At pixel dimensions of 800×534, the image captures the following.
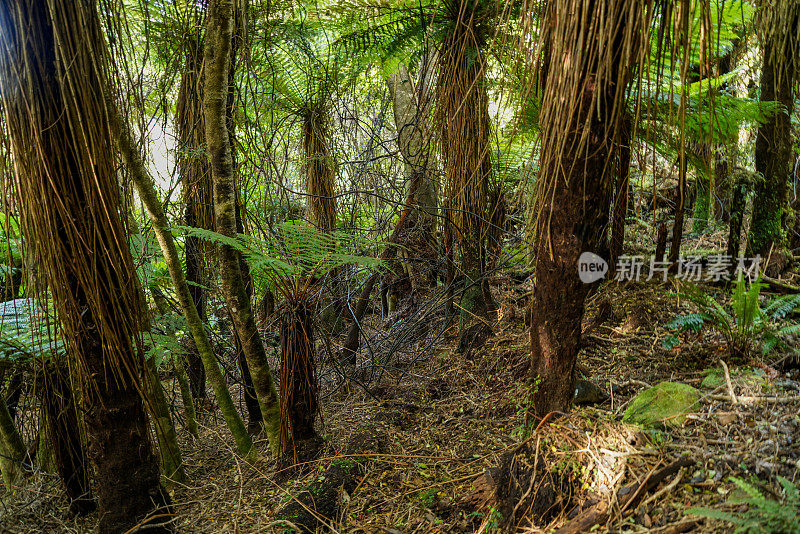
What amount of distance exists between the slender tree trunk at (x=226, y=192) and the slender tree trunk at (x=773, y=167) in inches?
114

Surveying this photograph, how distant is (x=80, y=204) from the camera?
1574 millimetres

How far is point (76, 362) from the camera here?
64.2 inches

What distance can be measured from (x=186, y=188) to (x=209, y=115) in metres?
1.08

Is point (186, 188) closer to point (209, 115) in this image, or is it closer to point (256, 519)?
point (209, 115)

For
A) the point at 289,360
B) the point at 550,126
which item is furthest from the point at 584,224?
the point at 289,360

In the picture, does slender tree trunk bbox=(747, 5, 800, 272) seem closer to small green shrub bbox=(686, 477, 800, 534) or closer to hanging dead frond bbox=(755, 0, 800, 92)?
hanging dead frond bbox=(755, 0, 800, 92)

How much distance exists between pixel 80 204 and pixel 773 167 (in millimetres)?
3757

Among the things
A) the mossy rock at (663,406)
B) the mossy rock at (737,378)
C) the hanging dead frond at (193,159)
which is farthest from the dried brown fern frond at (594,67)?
the hanging dead frond at (193,159)

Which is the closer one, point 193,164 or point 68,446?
point 68,446

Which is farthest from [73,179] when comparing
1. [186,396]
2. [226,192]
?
[186,396]

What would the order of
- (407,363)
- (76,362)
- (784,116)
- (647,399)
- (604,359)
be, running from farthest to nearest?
(407,363)
(784,116)
(604,359)
(647,399)
(76,362)

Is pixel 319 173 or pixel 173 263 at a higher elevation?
pixel 319 173

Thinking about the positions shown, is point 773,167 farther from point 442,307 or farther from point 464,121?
point 442,307

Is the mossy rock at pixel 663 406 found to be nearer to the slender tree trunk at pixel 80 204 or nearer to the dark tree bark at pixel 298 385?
the dark tree bark at pixel 298 385
